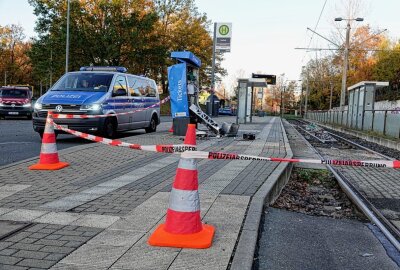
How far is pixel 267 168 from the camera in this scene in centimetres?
768

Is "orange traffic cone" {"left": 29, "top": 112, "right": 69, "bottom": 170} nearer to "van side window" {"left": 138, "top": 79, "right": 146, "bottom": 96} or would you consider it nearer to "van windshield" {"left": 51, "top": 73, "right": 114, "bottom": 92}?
"van windshield" {"left": 51, "top": 73, "right": 114, "bottom": 92}

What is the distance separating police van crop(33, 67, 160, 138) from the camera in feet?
36.5

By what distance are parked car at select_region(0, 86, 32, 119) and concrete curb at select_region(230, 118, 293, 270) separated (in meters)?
19.5

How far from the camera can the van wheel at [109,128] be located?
11742 mm

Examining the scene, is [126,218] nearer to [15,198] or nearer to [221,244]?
[221,244]

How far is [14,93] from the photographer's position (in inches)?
942

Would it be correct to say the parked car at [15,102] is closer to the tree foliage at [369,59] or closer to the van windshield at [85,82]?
the van windshield at [85,82]

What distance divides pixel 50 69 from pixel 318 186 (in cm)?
3484

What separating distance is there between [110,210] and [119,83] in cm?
832

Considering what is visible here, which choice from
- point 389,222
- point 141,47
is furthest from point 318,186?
point 141,47

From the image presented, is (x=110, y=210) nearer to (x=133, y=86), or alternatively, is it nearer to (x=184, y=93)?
(x=184, y=93)

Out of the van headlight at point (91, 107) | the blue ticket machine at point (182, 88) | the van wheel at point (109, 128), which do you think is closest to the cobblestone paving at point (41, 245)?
the van headlight at point (91, 107)

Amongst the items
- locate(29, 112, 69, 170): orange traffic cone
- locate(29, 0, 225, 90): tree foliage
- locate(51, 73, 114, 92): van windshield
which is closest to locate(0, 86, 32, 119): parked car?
locate(51, 73, 114, 92): van windshield

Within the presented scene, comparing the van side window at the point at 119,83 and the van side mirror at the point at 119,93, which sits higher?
the van side window at the point at 119,83
